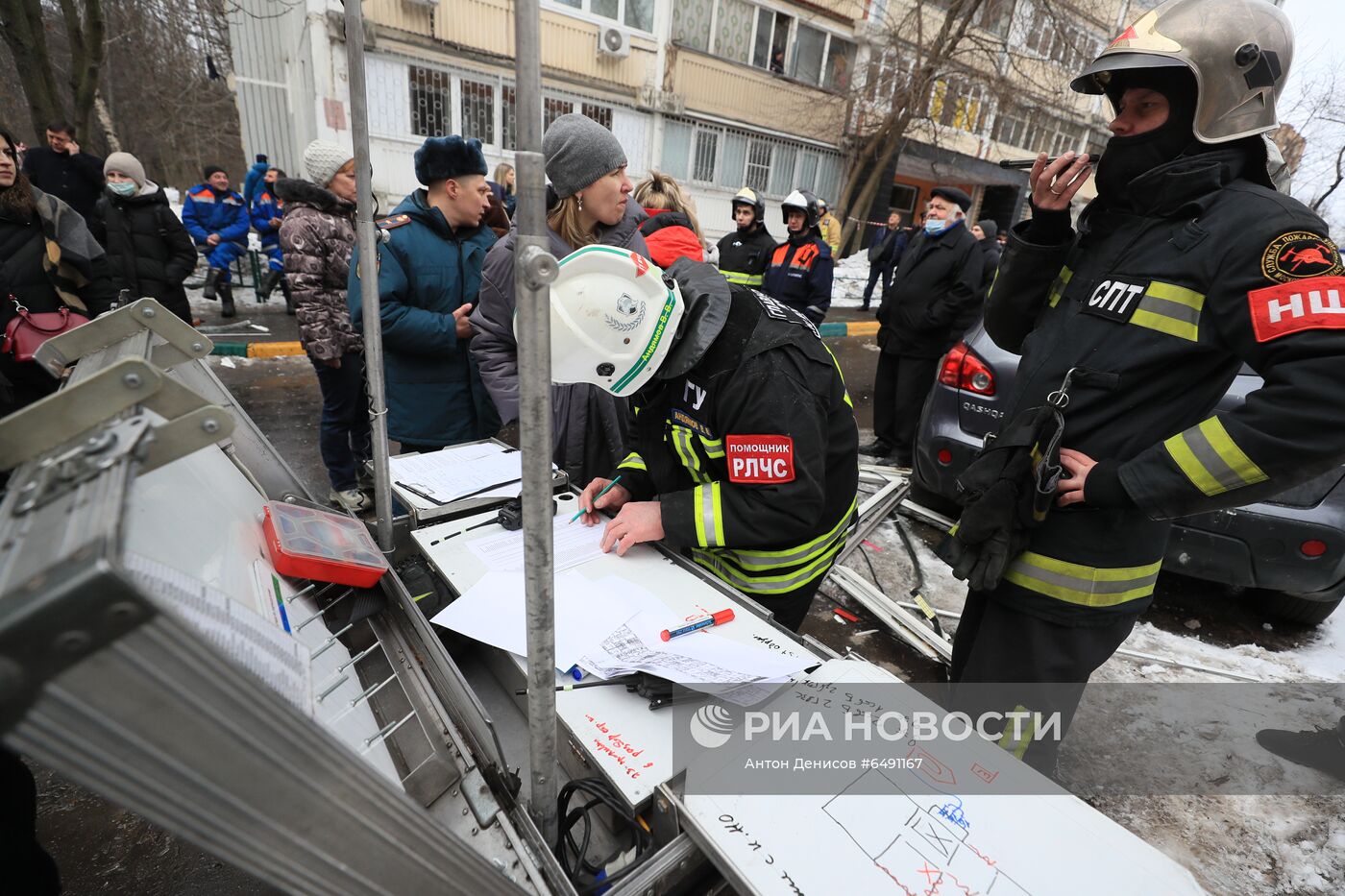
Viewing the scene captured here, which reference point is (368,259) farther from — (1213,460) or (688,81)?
(688,81)

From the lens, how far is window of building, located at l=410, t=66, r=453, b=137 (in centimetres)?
1137

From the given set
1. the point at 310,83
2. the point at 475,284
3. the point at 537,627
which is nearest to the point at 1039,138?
the point at 310,83

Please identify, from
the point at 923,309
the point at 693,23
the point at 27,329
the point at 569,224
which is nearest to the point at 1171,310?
the point at 569,224

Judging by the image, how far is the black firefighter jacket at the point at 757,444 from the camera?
150 centimetres

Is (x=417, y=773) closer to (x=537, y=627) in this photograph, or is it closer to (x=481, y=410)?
(x=537, y=627)

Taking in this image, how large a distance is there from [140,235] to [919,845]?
594cm

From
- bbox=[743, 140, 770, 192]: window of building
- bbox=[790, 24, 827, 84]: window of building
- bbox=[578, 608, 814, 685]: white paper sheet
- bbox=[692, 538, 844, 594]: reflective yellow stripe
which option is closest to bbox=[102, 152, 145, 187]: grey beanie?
bbox=[692, 538, 844, 594]: reflective yellow stripe

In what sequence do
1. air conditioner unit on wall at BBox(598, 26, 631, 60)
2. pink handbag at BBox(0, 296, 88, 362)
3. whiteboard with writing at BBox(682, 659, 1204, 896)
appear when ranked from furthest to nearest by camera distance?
air conditioner unit on wall at BBox(598, 26, 631, 60) → pink handbag at BBox(0, 296, 88, 362) → whiteboard with writing at BBox(682, 659, 1204, 896)

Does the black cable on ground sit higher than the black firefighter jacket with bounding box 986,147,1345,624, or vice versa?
Result: the black firefighter jacket with bounding box 986,147,1345,624

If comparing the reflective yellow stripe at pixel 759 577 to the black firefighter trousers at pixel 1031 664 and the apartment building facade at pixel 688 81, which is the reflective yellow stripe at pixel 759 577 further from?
the apartment building facade at pixel 688 81

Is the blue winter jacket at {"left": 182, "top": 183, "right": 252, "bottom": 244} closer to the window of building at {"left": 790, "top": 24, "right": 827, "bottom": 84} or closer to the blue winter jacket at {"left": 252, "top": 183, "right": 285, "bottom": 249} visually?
the blue winter jacket at {"left": 252, "top": 183, "right": 285, "bottom": 249}

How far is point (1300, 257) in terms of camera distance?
1221 millimetres

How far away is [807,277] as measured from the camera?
5.56m

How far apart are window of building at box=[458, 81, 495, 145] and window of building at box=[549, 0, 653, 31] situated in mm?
2321
